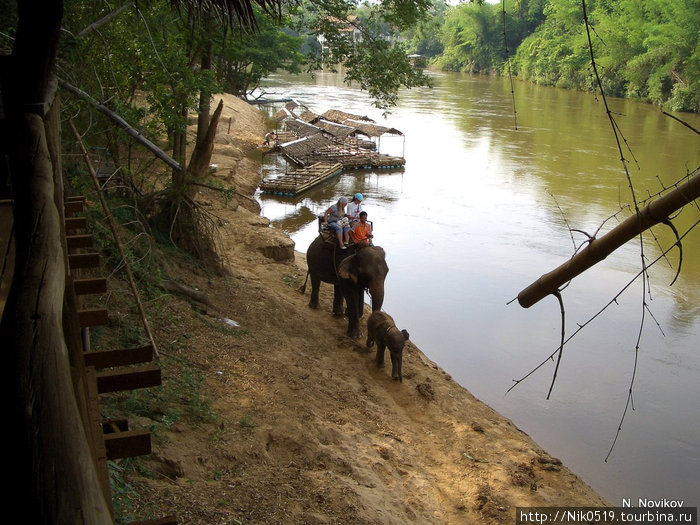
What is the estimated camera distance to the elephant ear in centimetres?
1019

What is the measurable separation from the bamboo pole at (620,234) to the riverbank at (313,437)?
8.95 ft

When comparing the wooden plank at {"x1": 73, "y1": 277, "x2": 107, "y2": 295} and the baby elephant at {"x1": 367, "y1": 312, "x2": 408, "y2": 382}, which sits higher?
the wooden plank at {"x1": 73, "y1": 277, "x2": 107, "y2": 295}

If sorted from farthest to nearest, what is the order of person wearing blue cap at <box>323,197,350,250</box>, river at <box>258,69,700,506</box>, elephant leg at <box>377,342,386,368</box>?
person wearing blue cap at <box>323,197,350,250</box> → river at <box>258,69,700,506</box> → elephant leg at <box>377,342,386,368</box>

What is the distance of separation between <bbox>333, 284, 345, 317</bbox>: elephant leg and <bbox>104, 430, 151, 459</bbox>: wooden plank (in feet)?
27.5

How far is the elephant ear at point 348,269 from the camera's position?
1019 centimetres

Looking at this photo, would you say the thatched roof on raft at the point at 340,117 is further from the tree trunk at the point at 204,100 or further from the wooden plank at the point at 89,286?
the wooden plank at the point at 89,286

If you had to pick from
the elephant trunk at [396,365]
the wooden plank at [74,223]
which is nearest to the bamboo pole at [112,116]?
the wooden plank at [74,223]

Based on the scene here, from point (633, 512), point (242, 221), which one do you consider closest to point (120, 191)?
point (242, 221)

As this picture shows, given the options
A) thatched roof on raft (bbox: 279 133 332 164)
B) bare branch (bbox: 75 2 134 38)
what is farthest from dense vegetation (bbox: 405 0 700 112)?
bare branch (bbox: 75 2 134 38)

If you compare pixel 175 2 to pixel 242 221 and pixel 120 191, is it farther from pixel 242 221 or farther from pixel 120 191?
pixel 242 221

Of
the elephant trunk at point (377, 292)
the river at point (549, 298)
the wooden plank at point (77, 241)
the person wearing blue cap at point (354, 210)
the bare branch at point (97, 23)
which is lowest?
the river at point (549, 298)

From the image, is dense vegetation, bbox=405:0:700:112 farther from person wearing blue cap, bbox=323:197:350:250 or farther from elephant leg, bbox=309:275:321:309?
elephant leg, bbox=309:275:321:309

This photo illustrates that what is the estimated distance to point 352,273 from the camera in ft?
33.5

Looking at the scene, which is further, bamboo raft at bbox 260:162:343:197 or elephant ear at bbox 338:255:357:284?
bamboo raft at bbox 260:162:343:197
